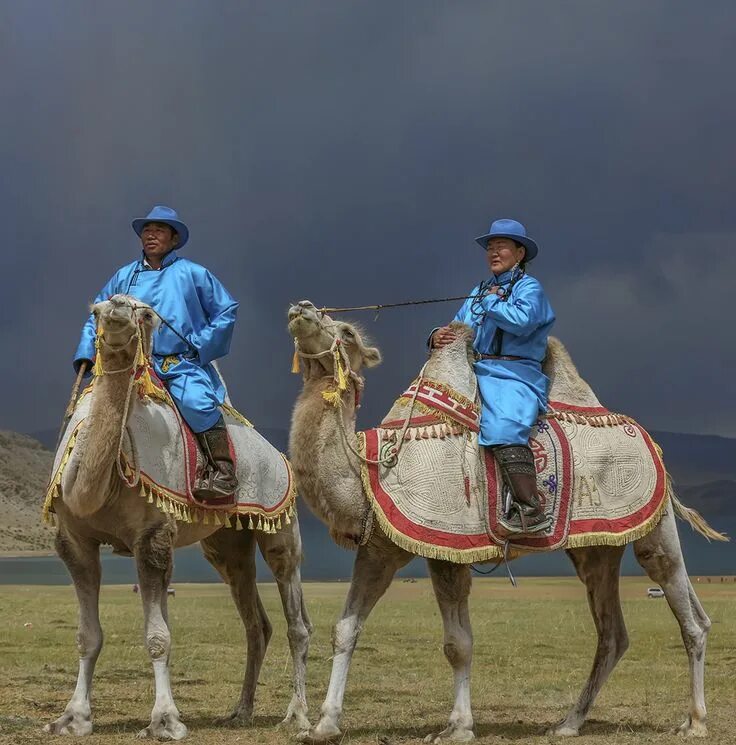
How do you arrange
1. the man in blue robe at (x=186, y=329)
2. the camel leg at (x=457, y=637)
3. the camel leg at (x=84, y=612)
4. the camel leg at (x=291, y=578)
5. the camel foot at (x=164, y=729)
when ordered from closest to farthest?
1. the camel foot at (x=164, y=729)
2. the camel leg at (x=457, y=637)
3. the camel leg at (x=84, y=612)
4. the man in blue robe at (x=186, y=329)
5. the camel leg at (x=291, y=578)

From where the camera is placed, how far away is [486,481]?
8008 mm

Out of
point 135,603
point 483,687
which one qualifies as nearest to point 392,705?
point 483,687

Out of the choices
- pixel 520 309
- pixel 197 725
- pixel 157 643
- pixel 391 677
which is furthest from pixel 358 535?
pixel 391 677

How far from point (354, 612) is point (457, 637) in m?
0.76

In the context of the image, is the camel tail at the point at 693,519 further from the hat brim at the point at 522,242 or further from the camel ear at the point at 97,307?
the camel ear at the point at 97,307

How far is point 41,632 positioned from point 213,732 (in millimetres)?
8903

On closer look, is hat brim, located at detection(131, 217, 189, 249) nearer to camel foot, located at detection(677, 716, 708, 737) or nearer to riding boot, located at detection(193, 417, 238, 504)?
riding boot, located at detection(193, 417, 238, 504)

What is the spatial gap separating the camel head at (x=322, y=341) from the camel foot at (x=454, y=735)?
2532 millimetres

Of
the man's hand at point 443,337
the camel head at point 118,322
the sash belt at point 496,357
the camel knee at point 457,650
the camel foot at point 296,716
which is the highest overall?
the man's hand at point 443,337

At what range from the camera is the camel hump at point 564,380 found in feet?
28.9

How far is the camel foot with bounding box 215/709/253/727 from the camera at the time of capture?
8.77 meters

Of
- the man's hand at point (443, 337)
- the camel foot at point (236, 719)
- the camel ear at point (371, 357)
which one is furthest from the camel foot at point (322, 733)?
the man's hand at point (443, 337)

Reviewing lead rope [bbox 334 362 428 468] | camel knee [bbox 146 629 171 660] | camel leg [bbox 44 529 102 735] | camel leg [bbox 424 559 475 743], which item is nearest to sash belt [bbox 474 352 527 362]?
lead rope [bbox 334 362 428 468]

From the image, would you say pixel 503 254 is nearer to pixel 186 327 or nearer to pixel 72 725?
pixel 186 327
